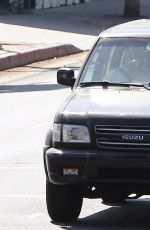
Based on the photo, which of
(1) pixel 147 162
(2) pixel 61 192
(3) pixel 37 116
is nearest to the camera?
(1) pixel 147 162

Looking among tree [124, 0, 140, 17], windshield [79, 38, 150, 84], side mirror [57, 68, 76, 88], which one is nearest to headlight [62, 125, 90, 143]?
windshield [79, 38, 150, 84]

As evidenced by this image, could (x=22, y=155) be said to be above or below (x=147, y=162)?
below

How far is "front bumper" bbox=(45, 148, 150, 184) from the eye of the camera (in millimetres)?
8672

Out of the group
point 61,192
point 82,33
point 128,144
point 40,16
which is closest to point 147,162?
point 128,144

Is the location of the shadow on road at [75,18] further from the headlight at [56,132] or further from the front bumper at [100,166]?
the front bumper at [100,166]

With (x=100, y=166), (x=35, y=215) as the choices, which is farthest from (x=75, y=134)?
(x=35, y=215)

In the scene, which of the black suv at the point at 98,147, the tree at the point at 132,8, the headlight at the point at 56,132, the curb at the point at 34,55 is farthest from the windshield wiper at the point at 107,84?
the tree at the point at 132,8

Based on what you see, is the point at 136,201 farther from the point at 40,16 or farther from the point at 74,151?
the point at 40,16

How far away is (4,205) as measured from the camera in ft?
34.2

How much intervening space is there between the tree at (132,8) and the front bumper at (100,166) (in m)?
29.9

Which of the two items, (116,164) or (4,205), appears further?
(4,205)

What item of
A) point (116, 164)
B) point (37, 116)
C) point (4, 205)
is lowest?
point (37, 116)

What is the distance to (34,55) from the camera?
95.4 feet

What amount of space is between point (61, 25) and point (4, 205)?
86.3 ft
